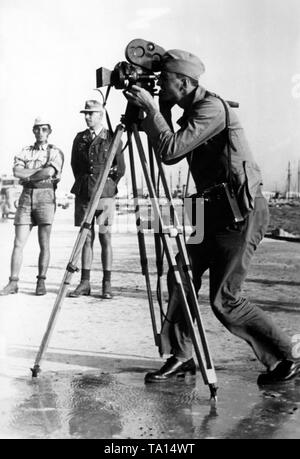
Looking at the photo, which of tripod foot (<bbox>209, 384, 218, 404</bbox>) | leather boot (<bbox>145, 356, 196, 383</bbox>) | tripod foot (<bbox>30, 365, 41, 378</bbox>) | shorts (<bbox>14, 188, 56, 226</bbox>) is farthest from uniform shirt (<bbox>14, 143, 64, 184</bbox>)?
tripod foot (<bbox>209, 384, 218, 404</bbox>)

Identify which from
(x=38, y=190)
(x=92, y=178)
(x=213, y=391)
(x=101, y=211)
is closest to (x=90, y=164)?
A: (x=92, y=178)

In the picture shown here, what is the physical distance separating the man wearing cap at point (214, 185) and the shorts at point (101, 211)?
346 cm

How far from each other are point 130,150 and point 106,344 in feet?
5.23

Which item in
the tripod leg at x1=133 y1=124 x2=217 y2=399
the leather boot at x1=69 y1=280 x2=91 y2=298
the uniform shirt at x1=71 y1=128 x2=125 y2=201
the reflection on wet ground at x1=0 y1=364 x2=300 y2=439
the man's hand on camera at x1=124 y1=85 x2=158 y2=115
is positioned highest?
the man's hand on camera at x1=124 y1=85 x2=158 y2=115

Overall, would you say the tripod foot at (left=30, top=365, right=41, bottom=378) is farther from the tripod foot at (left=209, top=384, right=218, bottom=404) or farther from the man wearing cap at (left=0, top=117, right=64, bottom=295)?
the man wearing cap at (left=0, top=117, right=64, bottom=295)

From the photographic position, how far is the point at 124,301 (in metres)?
7.20

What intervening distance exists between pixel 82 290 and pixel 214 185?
3623 mm

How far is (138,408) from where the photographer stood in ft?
12.4

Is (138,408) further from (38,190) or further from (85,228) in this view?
(38,190)

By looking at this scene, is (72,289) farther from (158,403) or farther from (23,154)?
(158,403)

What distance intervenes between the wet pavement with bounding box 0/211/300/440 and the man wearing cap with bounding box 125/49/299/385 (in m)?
0.23

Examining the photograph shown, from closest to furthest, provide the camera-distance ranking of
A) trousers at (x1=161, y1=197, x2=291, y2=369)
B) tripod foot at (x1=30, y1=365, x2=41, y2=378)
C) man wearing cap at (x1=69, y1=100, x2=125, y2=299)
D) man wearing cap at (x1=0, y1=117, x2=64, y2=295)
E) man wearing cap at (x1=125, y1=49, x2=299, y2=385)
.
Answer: man wearing cap at (x1=125, y1=49, x2=299, y2=385)
trousers at (x1=161, y1=197, x2=291, y2=369)
tripod foot at (x1=30, y1=365, x2=41, y2=378)
man wearing cap at (x1=69, y1=100, x2=125, y2=299)
man wearing cap at (x1=0, y1=117, x2=64, y2=295)

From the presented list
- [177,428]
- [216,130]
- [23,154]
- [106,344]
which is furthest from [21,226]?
[177,428]

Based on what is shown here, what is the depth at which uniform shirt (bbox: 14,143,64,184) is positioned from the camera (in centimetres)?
794
